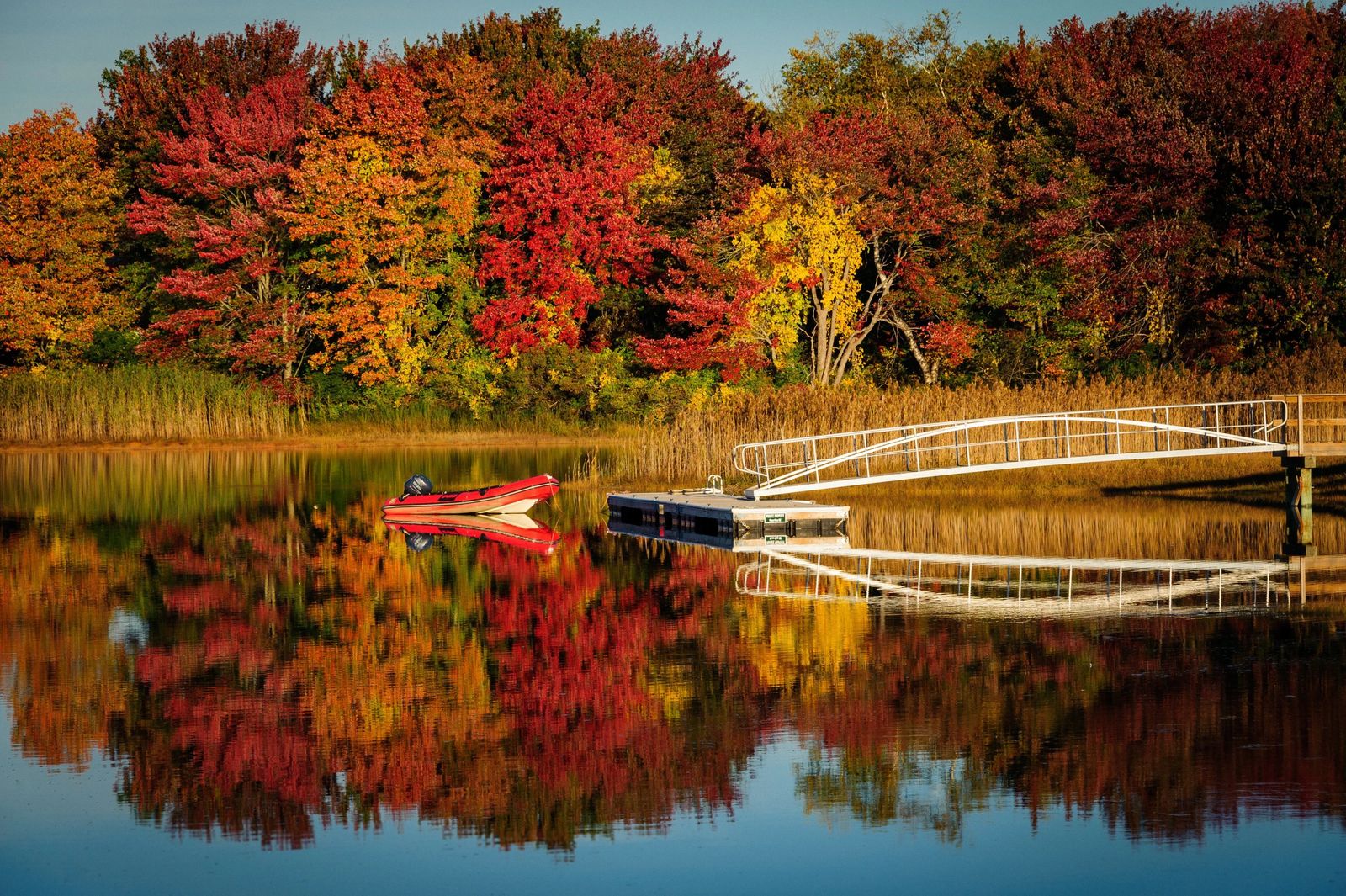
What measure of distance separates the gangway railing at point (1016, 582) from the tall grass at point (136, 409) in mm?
26381

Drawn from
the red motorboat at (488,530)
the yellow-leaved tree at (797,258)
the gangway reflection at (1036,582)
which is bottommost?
the gangway reflection at (1036,582)

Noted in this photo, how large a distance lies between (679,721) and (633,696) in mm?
1019

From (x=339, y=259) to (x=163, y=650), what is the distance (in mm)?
30824

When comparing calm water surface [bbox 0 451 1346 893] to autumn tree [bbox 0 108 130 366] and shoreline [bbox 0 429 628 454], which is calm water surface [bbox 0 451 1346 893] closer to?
shoreline [bbox 0 429 628 454]

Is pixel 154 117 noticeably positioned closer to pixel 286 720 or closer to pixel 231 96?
pixel 231 96

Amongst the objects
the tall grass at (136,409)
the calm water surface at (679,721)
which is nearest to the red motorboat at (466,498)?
the calm water surface at (679,721)

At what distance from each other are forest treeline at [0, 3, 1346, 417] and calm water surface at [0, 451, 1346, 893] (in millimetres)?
15817

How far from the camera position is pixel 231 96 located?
169 feet

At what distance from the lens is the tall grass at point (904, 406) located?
29922 mm

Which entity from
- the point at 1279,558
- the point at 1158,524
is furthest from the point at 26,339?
the point at 1279,558

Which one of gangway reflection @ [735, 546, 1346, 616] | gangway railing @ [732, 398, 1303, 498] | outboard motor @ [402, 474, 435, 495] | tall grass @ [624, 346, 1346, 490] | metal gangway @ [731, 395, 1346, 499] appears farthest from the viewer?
tall grass @ [624, 346, 1346, 490]

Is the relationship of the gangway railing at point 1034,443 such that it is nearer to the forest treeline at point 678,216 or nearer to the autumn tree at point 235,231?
the forest treeline at point 678,216

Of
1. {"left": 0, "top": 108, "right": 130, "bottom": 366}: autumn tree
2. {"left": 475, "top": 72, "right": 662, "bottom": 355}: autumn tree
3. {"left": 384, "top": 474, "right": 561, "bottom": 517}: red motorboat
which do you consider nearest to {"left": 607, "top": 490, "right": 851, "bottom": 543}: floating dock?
{"left": 384, "top": 474, "right": 561, "bottom": 517}: red motorboat

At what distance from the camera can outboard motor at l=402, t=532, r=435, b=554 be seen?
77.3ft
